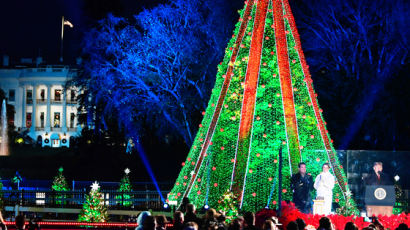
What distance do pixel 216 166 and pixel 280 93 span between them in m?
2.53

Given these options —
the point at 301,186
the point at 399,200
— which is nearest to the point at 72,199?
the point at 301,186

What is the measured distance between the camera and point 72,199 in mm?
24750

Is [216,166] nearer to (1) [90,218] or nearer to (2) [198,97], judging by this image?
(1) [90,218]

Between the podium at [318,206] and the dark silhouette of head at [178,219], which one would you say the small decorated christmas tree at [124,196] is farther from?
the dark silhouette of head at [178,219]

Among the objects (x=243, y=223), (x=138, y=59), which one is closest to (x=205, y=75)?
(x=138, y=59)

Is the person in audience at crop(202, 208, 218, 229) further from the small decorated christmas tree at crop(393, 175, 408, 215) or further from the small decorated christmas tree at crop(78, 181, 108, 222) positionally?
the small decorated christmas tree at crop(78, 181, 108, 222)

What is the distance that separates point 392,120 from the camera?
3091cm

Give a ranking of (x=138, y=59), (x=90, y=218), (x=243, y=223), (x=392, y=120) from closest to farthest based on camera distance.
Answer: (x=243, y=223) < (x=90, y=218) < (x=392, y=120) < (x=138, y=59)

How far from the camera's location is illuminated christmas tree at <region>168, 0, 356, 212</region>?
17.7 metres

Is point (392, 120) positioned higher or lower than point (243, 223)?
higher

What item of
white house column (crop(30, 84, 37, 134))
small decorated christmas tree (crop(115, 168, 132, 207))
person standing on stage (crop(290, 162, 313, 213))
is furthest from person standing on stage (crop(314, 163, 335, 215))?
white house column (crop(30, 84, 37, 134))

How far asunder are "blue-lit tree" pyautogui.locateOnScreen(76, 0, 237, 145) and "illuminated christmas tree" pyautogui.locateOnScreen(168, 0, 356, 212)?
1567 cm

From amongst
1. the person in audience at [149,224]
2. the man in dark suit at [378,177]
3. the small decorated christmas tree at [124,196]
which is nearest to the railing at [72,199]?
the small decorated christmas tree at [124,196]

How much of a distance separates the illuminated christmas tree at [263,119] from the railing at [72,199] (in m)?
6.30
